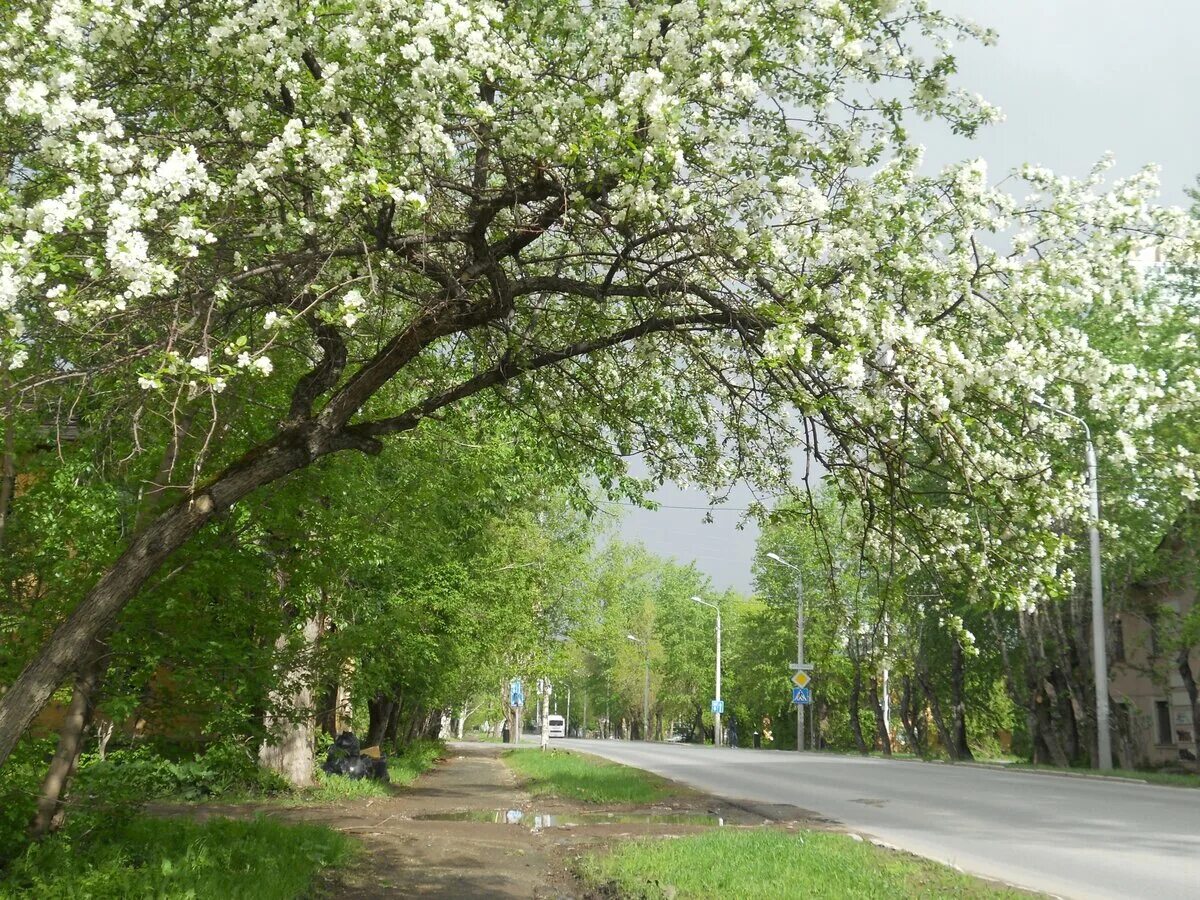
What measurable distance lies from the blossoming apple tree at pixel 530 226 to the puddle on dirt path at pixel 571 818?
30.3 feet

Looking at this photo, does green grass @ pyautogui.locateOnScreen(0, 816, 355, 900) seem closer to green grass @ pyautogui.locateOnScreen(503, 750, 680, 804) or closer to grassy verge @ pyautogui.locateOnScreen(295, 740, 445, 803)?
grassy verge @ pyautogui.locateOnScreen(295, 740, 445, 803)

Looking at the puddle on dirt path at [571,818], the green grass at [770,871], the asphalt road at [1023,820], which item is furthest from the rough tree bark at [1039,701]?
the green grass at [770,871]

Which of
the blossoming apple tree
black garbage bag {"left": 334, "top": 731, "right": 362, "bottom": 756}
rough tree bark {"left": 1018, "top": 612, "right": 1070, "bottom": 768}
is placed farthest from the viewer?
rough tree bark {"left": 1018, "top": 612, "right": 1070, "bottom": 768}

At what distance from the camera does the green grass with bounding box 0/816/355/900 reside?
277 inches

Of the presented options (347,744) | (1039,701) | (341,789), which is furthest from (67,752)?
(1039,701)

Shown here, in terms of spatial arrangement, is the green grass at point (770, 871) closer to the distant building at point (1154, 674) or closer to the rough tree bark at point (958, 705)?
the distant building at point (1154, 674)

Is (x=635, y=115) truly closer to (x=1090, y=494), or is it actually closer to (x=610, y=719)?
(x=1090, y=494)

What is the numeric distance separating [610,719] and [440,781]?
98.6 metres

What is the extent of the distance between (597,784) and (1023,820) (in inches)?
363

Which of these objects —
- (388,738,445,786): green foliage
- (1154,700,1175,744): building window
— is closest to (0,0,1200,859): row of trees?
(388,738,445,786): green foliage

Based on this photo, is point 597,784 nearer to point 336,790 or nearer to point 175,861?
point 336,790

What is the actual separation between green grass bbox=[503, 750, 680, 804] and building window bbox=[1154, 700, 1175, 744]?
24954mm

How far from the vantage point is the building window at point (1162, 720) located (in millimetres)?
42031

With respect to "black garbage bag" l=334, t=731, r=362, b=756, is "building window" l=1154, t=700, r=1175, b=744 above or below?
above
